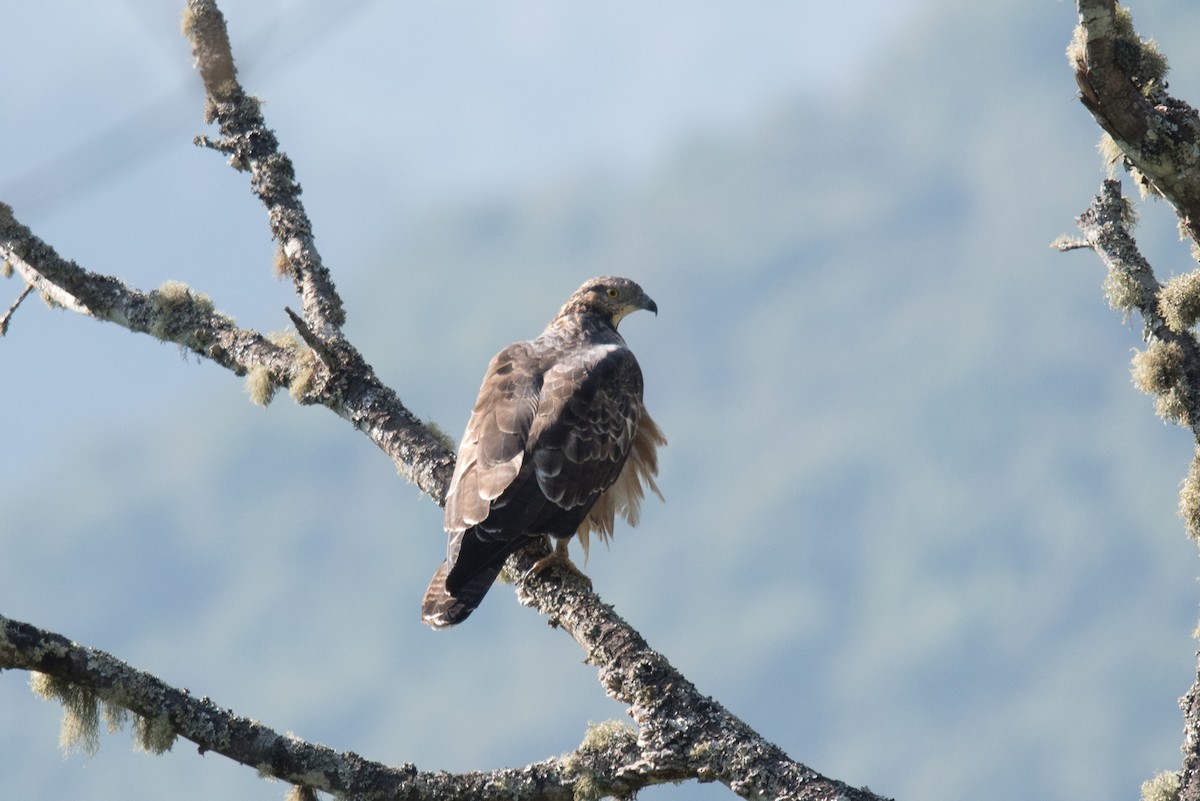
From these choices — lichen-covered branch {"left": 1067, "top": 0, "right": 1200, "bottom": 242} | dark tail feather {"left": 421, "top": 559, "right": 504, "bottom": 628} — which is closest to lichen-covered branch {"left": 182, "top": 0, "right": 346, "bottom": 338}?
dark tail feather {"left": 421, "top": 559, "right": 504, "bottom": 628}

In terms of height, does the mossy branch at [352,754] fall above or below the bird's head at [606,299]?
below

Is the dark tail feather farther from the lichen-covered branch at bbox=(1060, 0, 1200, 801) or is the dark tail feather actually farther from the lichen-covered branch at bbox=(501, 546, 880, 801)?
the lichen-covered branch at bbox=(1060, 0, 1200, 801)

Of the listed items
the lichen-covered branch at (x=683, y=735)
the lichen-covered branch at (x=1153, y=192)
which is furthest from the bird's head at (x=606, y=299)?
the lichen-covered branch at (x=1153, y=192)

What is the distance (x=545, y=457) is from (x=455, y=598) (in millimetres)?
1136

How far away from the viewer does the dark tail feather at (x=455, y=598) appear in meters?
8.05

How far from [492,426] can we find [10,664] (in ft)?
12.0

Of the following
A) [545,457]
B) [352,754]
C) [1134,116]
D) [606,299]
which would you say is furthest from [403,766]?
[606,299]

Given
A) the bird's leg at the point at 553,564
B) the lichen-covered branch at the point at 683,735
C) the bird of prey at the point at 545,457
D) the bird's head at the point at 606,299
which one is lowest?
the lichen-covered branch at the point at 683,735

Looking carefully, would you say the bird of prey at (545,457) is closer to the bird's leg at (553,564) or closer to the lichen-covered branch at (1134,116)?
the bird's leg at (553,564)

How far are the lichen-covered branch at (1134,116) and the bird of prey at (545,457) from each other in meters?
3.49

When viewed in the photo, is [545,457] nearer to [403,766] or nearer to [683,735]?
[683,735]

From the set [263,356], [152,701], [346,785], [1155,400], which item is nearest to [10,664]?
[152,701]

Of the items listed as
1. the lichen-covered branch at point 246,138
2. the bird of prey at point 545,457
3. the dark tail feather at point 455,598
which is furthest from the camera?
the lichen-covered branch at point 246,138

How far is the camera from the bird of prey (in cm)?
827
